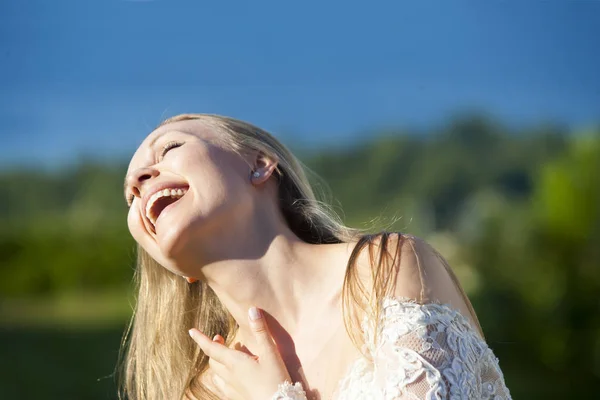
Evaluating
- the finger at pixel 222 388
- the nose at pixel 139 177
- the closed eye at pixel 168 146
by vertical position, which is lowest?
the finger at pixel 222 388

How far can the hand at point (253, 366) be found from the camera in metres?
1.52

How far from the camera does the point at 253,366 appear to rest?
156cm

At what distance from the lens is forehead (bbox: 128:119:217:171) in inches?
66.4

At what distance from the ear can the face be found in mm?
20

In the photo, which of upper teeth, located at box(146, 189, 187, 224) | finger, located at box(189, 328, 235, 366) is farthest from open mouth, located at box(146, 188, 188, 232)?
finger, located at box(189, 328, 235, 366)

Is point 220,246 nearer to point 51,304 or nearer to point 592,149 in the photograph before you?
point 592,149

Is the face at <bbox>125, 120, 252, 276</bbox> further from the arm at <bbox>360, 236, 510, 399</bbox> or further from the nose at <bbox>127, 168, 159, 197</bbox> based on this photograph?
the arm at <bbox>360, 236, 510, 399</bbox>

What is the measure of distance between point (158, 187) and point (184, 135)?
5.9 inches

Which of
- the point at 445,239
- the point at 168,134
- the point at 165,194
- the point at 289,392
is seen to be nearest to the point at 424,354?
the point at 289,392

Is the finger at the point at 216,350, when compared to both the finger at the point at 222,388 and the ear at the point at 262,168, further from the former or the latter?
the ear at the point at 262,168

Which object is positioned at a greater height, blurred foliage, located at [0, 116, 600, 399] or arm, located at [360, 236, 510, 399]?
arm, located at [360, 236, 510, 399]

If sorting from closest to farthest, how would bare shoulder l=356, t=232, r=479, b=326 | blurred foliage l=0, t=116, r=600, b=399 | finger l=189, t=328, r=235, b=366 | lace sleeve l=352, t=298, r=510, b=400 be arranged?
1. lace sleeve l=352, t=298, r=510, b=400
2. bare shoulder l=356, t=232, r=479, b=326
3. finger l=189, t=328, r=235, b=366
4. blurred foliage l=0, t=116, r=600, b=399

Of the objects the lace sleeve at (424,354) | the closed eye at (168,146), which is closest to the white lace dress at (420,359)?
the lace sleeve at (424,354)

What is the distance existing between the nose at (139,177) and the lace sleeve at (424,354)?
64cm
